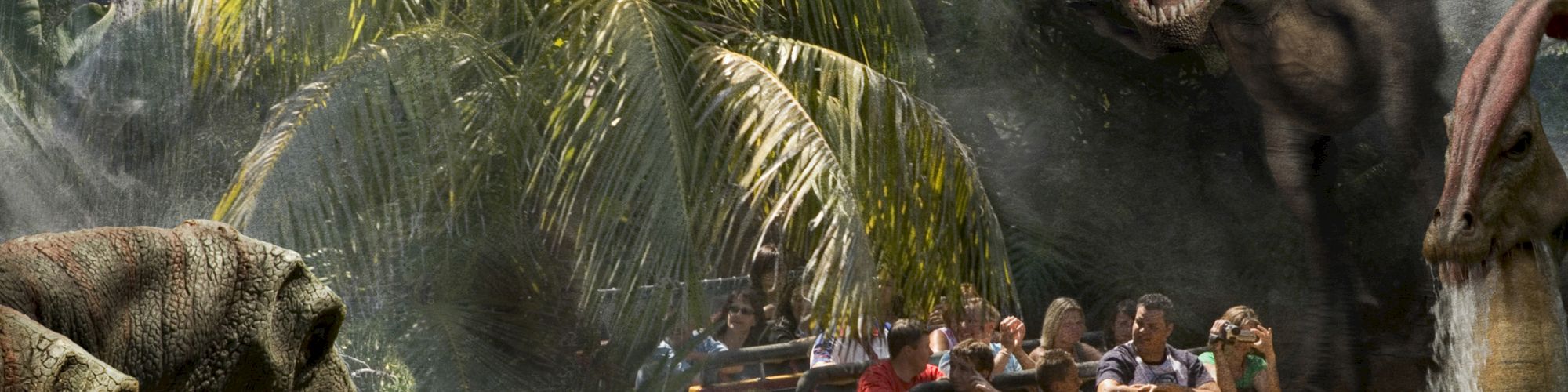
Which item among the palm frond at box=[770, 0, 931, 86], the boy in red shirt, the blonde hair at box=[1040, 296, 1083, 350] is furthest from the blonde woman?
the palm frond at box=[770, 0, 931, 86]

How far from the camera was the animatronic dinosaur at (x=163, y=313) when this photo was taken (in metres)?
1.35

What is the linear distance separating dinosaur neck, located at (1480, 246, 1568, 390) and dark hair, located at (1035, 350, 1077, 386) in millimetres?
1493

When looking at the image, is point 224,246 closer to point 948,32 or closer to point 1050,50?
point 948,32

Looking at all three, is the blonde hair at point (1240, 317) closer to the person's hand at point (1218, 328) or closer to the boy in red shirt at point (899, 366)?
the person's hand at point (1218, 328)

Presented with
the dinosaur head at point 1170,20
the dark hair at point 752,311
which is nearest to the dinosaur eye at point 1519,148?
the dark hair at point 752,311

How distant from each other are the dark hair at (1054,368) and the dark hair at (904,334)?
37cm

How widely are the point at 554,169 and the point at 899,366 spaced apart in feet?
3.44

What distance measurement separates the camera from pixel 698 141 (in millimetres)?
3807

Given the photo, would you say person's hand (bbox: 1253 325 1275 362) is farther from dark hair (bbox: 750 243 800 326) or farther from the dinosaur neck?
the dinosaur neck

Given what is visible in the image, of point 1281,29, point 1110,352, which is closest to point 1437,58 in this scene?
point 1281,29

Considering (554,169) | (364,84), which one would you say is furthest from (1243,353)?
(364,84)

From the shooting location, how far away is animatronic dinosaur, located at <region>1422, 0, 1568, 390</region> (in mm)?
2994

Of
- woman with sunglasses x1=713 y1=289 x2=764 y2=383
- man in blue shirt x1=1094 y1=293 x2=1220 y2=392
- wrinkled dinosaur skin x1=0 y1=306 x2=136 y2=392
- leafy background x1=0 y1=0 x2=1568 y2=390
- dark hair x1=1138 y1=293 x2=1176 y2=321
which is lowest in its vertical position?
woman with sunglasses x1=713 y1=289 x2=764 y2=383

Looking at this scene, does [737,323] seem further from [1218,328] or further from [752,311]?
[1218,328]
